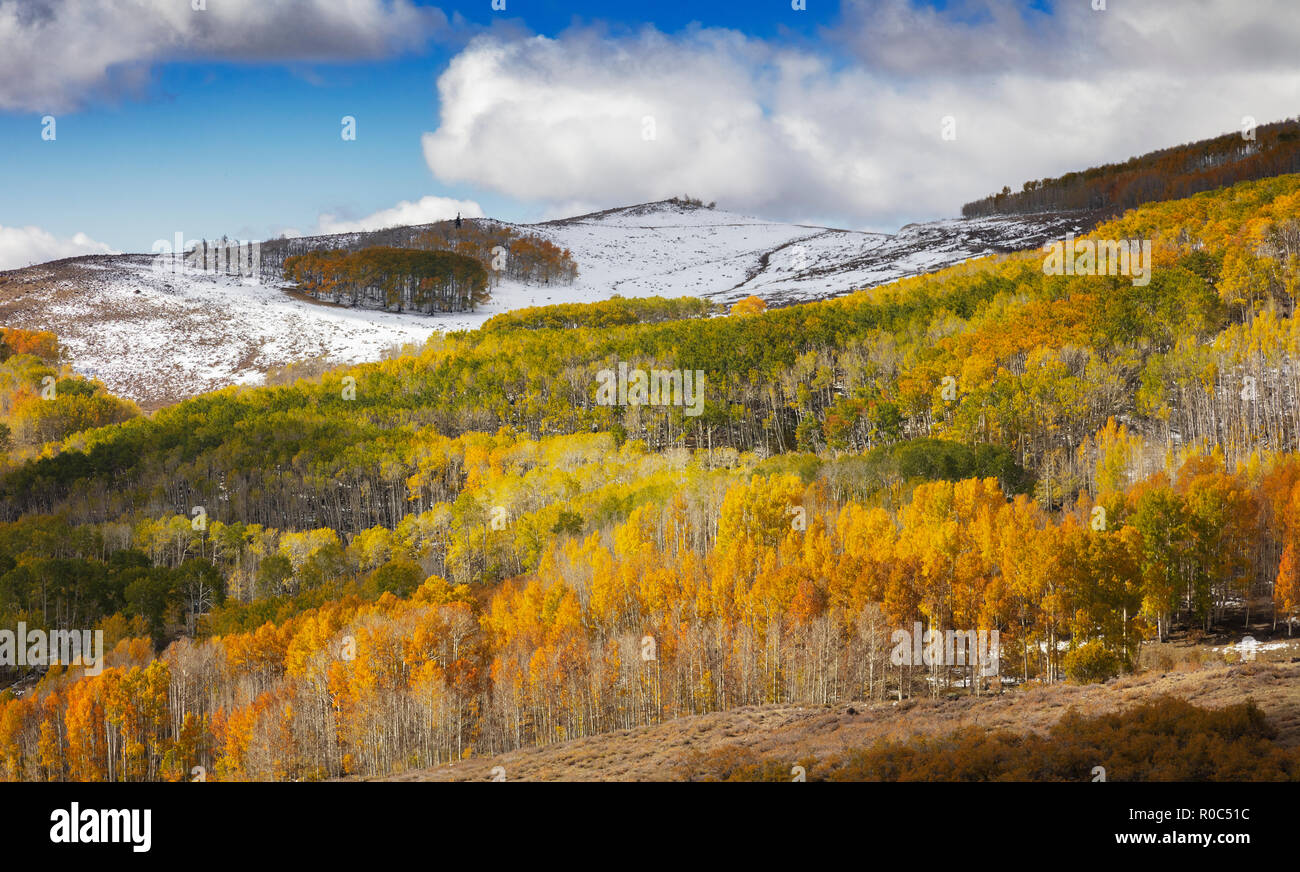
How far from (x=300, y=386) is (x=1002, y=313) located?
123 meters

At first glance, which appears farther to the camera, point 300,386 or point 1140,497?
point 300,386

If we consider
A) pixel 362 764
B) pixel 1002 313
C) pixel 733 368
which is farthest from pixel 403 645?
pixel 1002 313

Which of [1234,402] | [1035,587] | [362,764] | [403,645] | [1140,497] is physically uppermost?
[1234,402]

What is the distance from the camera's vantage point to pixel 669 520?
104 m

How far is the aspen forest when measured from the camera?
70.3 meters

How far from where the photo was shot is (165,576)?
320 feet

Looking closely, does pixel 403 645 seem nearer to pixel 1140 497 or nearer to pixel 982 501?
pixel 982 501

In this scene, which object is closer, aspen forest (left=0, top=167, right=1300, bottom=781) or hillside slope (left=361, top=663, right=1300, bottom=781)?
hillside slope (left=361, top=663, right=1300, bottom=781)

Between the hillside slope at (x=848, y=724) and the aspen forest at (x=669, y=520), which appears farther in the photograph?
the aspen forest at (x=669, y=520)

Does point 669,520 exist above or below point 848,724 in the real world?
above

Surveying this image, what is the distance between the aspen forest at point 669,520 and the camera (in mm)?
70312

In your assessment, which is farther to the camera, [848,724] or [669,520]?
[669,520]
